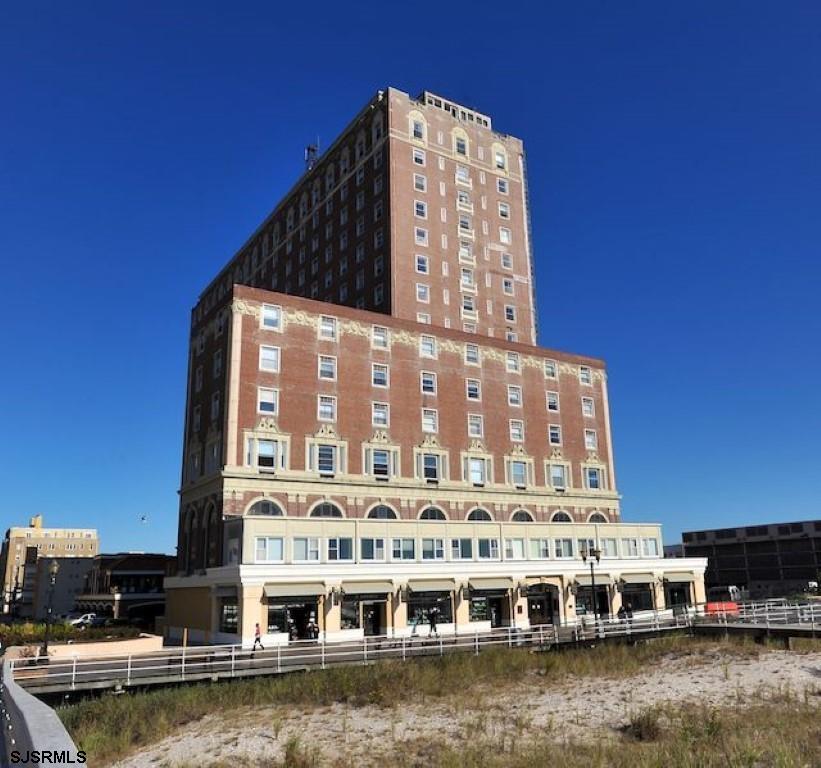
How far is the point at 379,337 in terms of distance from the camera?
220 ft

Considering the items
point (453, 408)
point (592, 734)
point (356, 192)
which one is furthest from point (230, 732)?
point (356, 192)

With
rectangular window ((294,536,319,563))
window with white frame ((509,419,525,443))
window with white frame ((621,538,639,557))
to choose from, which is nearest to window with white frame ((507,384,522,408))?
window with white frame ((509,419,525,443))

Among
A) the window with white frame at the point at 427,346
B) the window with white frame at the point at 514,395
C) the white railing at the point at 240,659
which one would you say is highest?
the window with white frame at the point at 427,346

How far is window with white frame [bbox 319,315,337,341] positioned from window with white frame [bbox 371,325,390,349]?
387 cm

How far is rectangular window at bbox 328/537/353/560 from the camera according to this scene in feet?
177

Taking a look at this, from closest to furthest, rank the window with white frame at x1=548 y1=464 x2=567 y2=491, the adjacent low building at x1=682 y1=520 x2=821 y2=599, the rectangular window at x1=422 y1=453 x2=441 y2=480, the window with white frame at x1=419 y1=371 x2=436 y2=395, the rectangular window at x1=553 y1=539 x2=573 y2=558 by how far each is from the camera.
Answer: the rectangular window at x1=422 y1=453 x2=441 y2=480 < the rectangular window at x1=553 y1=539 x2=573 y2=558 < the window with white frame at x1=419 y1=371 x2=436 y2=395 < the window with white frame at x1=548 y1=464 x2=567 y2=491 < the adjacent low building at x1=682 y1=520 x2=821 y2=599

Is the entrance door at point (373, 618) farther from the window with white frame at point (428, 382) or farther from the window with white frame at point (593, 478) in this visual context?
the window with white frame at point (593, 478)

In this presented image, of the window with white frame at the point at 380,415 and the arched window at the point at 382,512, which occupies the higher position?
the window with white frame at the point at 380,415

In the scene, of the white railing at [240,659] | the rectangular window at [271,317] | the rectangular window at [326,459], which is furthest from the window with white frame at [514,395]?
the white railing at [240,659]

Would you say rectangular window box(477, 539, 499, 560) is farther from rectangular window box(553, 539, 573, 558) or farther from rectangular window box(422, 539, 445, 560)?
rectangular window box(553, 539, 573, 558)

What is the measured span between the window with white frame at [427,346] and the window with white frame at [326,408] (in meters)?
10.7

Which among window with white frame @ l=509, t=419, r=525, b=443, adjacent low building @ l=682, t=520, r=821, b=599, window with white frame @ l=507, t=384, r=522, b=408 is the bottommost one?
adjacent low building @ l=682, t=520, r=821, b=599

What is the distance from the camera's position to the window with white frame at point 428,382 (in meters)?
68.5

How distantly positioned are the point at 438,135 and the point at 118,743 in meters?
75.9
